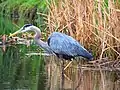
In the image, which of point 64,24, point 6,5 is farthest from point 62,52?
point 6,5

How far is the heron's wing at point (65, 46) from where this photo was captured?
10.0m

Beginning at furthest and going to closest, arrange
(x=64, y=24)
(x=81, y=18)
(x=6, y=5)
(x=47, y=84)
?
(x=6, y=5)
(x=64, y=24)
(x=81, y=18)
(x=47, y=84)

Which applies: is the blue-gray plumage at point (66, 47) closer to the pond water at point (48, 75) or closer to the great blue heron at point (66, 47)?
the great blue heron at point (66, 47)

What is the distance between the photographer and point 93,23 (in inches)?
431

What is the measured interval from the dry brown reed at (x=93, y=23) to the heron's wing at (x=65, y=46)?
2.22 feet

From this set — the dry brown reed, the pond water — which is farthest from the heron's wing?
the dry brown reed

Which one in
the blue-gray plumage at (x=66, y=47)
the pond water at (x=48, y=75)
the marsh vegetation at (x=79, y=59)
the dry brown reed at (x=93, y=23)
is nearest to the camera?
the pond water at (x=48, y=75)

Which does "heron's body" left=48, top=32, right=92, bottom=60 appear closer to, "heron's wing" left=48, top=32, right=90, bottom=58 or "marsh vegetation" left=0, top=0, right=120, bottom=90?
"heron's wing" left=48, top=32, right=90, bottom=58

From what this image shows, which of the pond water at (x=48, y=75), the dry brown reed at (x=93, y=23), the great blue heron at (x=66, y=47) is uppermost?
the dry brown reed at (x=93, y=23)

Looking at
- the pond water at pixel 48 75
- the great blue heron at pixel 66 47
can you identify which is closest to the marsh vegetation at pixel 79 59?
the pond water at pixel 48 75

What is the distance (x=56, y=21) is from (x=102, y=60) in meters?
1.85

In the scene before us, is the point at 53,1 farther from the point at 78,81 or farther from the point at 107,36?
the point at 78,81

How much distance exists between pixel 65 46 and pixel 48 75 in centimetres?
62

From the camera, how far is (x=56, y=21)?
12.2 m
